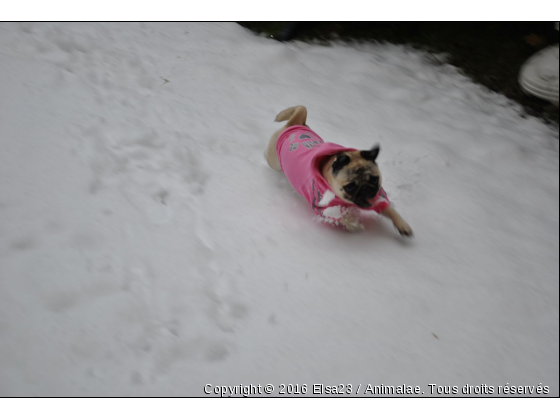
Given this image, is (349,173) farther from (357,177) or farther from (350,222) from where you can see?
(350,222)

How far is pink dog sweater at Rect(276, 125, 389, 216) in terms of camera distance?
217cm

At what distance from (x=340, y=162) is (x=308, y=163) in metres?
0.24

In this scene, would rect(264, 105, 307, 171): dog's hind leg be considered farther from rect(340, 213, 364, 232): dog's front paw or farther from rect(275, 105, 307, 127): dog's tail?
rect(340, 213, 364, 232): dog's front paw

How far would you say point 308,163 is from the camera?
222 cm

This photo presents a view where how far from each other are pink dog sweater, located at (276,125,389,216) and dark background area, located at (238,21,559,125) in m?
2.09

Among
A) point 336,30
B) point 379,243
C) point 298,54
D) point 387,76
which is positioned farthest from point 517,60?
point 379,243

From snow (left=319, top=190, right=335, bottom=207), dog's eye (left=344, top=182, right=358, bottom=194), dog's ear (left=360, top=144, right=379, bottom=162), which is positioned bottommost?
snow (left=319, top=190, right=335, bottom=207)

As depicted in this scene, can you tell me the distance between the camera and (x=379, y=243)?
2262 millimetres

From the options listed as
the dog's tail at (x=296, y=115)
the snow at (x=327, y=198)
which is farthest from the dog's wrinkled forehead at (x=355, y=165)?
the dog's tail at (x=296, y=115)

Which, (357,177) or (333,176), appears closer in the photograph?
(357,177)

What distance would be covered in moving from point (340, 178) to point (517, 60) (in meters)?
2.95

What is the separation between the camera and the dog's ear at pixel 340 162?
201cm

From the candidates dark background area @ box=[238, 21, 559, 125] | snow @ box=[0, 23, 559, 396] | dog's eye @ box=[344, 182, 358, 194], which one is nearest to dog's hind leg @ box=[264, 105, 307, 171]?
snow @ box=[0, 23, 559, 396]

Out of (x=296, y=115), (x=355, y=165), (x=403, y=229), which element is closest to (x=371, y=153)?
(x=355, y=165)
